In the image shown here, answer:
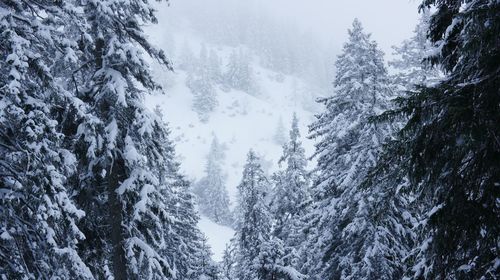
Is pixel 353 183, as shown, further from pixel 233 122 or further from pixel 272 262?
pixel 233 122

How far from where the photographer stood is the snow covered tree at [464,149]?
5023 mm

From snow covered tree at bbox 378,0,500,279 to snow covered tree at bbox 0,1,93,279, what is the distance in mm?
6160

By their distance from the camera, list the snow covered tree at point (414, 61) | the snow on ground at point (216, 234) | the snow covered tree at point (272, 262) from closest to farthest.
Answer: the snow covered tree at point (272, 262), the snow covered tree at point (414, 61), the snow on ground at point (216, 234)

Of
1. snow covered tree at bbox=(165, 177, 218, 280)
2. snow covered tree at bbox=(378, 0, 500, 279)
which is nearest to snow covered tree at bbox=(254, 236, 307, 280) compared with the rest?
snow covered tree at bbox=(165, 177, 218, 280)

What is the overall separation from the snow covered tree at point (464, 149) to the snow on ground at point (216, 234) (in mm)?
48639

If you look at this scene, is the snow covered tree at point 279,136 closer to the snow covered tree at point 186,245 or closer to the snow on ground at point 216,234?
the snow on ground at point 216,234

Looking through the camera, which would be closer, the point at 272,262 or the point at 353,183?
the point at 353,183

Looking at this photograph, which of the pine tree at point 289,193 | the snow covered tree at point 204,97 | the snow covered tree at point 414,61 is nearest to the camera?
the snow covered tree at point 414,61

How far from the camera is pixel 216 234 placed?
6094cm

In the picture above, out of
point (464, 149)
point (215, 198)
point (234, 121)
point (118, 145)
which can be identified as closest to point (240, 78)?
point (234, 121)

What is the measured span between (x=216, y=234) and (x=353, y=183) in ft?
161

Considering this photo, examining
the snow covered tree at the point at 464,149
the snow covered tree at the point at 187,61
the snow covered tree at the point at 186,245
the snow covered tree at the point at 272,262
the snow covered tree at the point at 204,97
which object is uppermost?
the snow covered tree at the point at 187,61

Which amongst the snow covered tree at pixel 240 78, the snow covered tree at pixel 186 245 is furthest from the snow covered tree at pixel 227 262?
the snow covered tree at pixel 240 78

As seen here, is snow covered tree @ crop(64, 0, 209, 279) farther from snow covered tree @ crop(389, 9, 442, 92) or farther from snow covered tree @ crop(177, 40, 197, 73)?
snow covered tree @ crop(177, 40, 197, 73)
